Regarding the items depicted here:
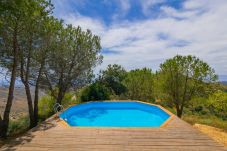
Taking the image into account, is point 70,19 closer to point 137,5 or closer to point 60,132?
point 137,5

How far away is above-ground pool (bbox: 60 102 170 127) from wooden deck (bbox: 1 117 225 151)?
4.65 meters

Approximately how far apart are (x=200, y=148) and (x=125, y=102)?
12331 mm

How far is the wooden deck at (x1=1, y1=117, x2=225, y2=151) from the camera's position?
714cm

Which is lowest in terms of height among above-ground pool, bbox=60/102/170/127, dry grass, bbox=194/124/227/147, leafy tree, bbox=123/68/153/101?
dry grass, bbox=194/124/227/147

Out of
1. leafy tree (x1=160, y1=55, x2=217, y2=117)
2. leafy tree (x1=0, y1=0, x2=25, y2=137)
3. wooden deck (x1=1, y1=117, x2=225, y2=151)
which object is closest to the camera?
wooden deck (x1=1, y1=117, x2=225, y2=151)

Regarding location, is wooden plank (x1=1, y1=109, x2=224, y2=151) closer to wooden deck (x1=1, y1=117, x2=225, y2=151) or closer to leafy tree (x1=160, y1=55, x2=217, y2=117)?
wooden deck (x1=1, y1=117, x2=225, y2=151)

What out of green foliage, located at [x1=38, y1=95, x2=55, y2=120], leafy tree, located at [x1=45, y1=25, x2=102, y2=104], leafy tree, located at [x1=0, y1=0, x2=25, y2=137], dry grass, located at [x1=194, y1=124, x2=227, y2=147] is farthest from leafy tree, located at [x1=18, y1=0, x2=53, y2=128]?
dry grass, located at [x1=194, y1=124, x2=227, y2=147]

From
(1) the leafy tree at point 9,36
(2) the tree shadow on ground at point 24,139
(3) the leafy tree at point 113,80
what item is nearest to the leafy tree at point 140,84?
(3) the leafy tree at point 113,80

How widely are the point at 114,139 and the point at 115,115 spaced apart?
32.3 feet

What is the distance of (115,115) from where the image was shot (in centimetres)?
1770

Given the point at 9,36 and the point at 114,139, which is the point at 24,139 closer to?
the point at 114,139

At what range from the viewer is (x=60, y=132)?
873cm

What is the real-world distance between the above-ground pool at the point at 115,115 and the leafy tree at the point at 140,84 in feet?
24.1

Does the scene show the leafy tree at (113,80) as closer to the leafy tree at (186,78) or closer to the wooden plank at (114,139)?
the leafy tree at (186,78)
